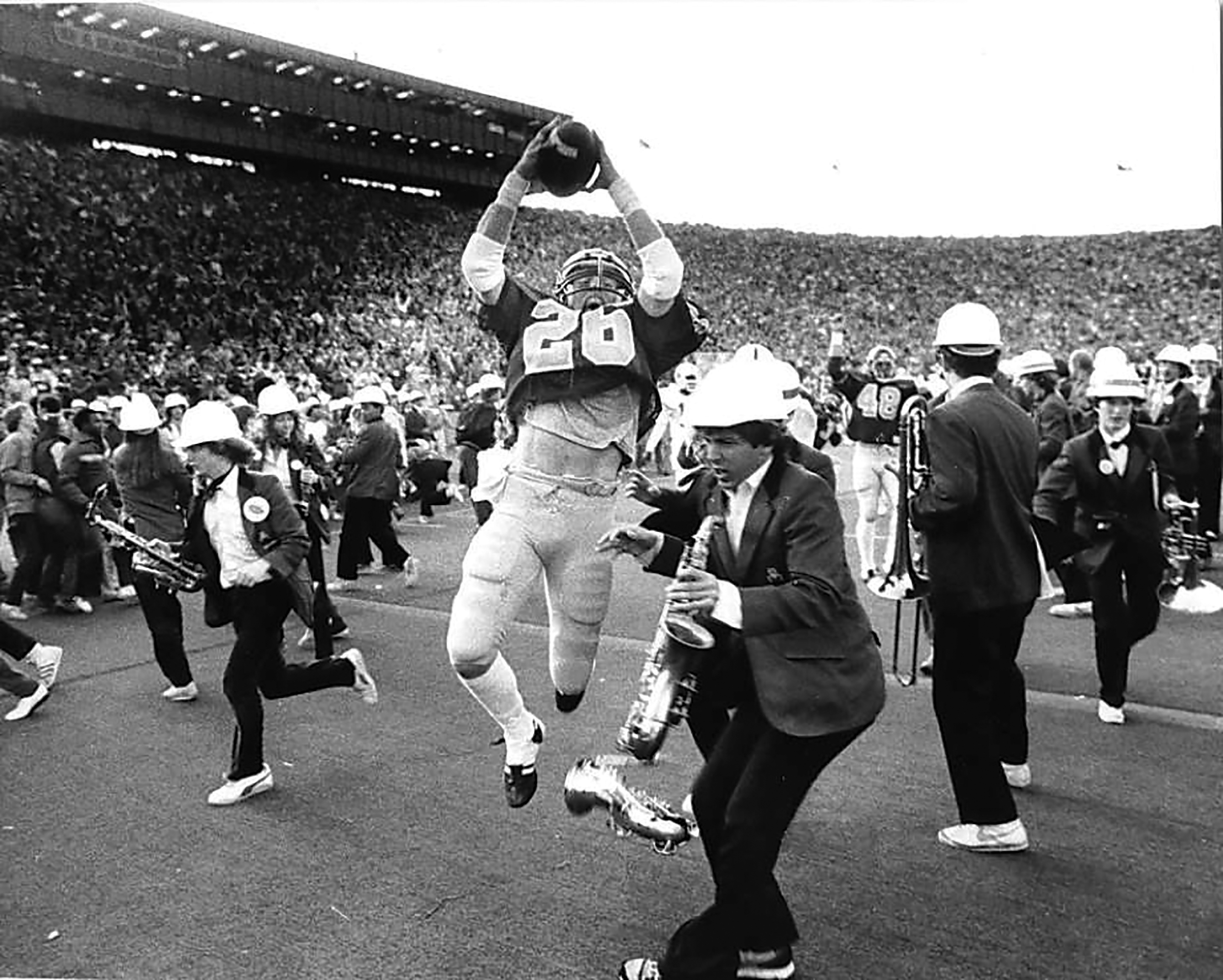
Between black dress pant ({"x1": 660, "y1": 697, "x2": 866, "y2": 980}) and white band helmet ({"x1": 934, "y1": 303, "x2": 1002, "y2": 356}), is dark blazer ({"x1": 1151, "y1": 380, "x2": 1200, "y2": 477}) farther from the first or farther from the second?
black dress pant ({"x1": 660, "y1": 697, "x2": 866, "y2": 980})

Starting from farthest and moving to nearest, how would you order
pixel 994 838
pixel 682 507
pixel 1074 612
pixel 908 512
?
pixel 1074 612 < pixel 908 512 < pixel 994 838 < pixel 682 507

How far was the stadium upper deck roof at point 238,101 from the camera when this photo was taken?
1279 centimetres

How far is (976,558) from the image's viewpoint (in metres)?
3.65

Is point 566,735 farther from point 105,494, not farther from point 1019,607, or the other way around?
point 105,494

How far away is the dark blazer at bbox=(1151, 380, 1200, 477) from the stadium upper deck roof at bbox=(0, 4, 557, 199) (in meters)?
6.20

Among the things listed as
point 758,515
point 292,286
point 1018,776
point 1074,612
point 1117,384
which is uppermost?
point 292,286

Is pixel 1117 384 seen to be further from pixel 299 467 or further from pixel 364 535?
pixel 364 535

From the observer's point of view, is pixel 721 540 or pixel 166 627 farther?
pixel 166 627

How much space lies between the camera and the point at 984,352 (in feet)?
12.3

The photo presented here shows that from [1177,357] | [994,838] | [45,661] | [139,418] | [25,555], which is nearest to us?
[994,838]

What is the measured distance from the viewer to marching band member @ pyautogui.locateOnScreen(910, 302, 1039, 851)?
3.58 metres

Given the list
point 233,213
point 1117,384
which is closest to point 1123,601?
point 1117,384

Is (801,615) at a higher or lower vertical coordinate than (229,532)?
higher

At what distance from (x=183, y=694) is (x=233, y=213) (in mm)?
19138
